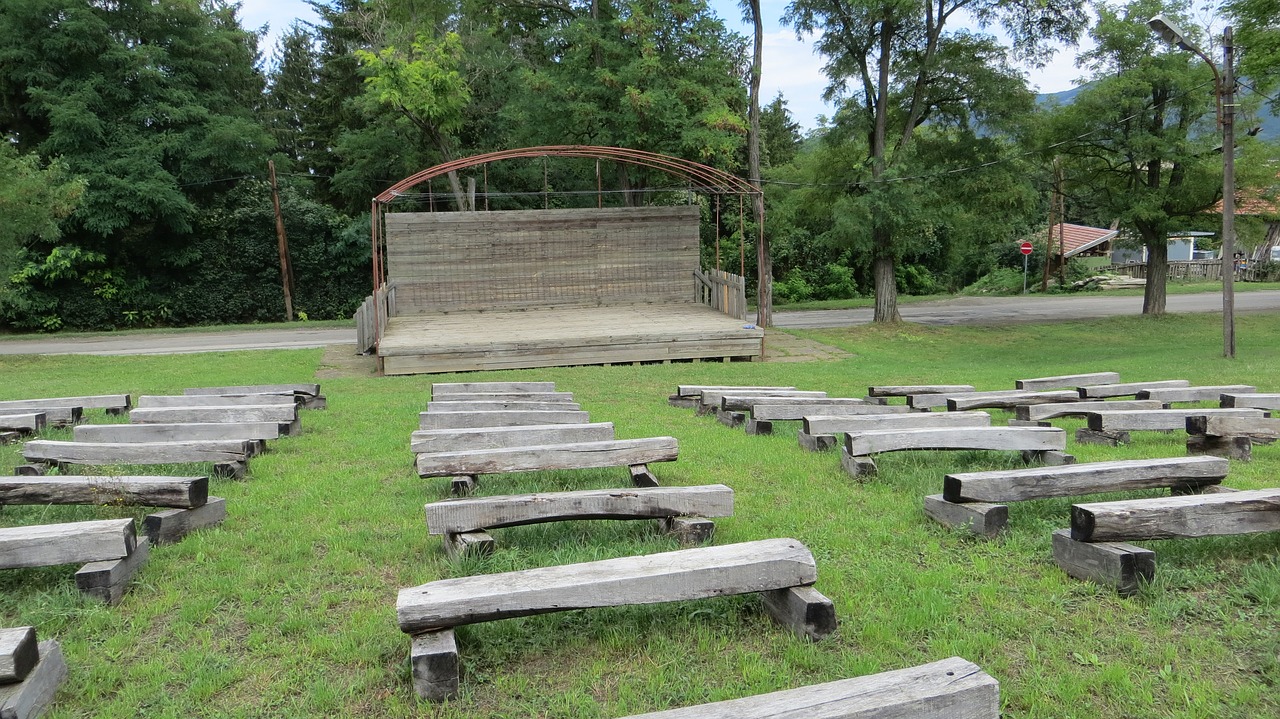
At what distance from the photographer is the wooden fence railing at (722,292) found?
18141 millimetres

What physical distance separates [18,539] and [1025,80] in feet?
78.1

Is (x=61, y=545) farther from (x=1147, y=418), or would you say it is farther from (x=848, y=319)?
(x=848, y=319)

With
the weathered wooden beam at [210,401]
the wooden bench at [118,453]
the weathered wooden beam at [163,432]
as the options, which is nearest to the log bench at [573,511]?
the wooden bench at [118,453]

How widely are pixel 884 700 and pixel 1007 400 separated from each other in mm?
5882

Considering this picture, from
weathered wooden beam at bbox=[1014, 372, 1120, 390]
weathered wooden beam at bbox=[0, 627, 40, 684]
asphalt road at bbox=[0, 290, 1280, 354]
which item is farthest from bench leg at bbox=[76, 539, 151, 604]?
asphalt road at bbox=[0, 290, 1280, 354]

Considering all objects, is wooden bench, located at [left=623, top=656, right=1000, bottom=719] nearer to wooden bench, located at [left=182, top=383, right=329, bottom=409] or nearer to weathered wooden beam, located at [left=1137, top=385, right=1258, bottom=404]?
weathered wooden beam, located at [left=1137, top=385, right=1258, bottom=404]

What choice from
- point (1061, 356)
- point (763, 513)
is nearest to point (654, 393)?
point (763, 513)

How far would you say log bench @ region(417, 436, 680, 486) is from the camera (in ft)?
15.6

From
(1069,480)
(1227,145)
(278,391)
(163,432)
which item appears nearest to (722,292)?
(1227,145)

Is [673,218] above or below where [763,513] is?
above

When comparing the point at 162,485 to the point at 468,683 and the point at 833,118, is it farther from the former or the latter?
the point at 833,118

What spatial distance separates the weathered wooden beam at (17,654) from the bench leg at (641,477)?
3.01 m

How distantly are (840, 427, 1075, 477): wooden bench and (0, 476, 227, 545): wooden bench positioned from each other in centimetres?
382

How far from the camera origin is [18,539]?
3.60 meters
